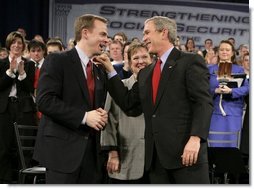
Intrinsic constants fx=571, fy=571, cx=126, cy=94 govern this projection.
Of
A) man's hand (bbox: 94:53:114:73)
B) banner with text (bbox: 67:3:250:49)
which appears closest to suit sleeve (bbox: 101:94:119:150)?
man's hand (bbox: 94:53:114:73)

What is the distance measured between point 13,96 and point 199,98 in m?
2.89

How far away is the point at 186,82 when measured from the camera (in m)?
3.15

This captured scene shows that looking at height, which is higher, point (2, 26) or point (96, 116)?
point (2, 26)

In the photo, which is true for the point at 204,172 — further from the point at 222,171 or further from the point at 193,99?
the point at 222,171

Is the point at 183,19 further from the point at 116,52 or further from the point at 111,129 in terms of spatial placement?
the point at 111,129

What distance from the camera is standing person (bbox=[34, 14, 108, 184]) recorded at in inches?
119

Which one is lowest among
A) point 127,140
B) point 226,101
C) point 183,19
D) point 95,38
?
point 127,140

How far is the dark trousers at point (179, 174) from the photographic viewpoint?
10.2ft

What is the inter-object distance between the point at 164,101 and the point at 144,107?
0.57ft

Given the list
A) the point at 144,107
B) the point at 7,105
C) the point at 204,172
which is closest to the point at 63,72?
the point at 144,107

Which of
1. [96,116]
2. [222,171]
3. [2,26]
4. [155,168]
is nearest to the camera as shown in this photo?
[96,116]

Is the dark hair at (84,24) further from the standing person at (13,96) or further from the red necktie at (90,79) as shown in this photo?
the standing person at (13,96)

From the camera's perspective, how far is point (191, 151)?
3.02 meters

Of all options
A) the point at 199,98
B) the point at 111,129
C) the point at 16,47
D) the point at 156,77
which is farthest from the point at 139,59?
the point at 16,47
